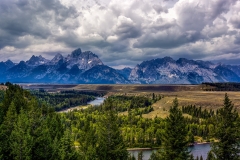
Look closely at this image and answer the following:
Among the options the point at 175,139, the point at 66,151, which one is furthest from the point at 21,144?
the point at 175,139

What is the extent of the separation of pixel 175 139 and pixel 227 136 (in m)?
9.52

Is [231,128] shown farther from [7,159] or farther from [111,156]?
[7,159]

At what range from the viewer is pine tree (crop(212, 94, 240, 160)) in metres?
43.2

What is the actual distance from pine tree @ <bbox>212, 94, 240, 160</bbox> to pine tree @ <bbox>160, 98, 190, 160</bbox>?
6.22 m

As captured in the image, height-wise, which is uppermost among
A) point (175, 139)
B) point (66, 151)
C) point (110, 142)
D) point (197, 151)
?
point (175, 139)

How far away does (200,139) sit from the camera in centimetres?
16538

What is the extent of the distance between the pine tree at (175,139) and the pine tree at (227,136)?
6216mm

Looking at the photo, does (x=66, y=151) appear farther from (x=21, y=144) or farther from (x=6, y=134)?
(x=6, y=134)

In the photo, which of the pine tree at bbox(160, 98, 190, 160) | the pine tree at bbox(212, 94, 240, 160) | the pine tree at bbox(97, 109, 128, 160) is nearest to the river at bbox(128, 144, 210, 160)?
the pine tree at bbox(97, 109, 128, 160)

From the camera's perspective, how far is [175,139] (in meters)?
42.7

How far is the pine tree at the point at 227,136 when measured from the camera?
43188 millimetres

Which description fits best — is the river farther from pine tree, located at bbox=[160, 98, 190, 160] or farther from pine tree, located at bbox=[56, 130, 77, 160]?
pine tree, located at bbox=[160, 98, 190, 160]

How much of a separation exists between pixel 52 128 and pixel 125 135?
83.0 meters

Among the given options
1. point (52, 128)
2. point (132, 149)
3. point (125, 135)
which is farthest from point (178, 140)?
point (125, 135)
